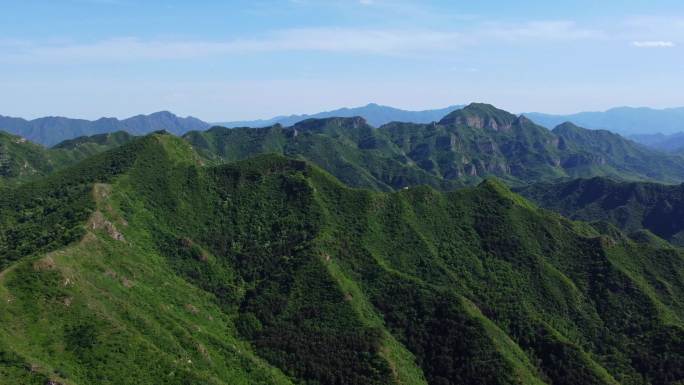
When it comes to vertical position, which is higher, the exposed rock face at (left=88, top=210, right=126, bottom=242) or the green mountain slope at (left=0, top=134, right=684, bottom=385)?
the exposed rock face at (left=88, top=210, right=126, bottom=242)

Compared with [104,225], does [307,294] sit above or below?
below

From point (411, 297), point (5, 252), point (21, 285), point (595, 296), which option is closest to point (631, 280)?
point (595, 296)

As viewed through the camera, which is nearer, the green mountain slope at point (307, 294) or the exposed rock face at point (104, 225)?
the green mountain slope at point (307, 294)

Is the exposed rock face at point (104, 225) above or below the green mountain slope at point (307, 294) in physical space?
above

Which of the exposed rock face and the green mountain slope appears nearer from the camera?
the green mountain slope

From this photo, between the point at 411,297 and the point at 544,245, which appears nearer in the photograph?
the point at 411,297

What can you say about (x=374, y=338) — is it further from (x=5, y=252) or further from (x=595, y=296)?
(x=5, y=252)

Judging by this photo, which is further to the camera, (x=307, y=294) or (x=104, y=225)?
(x=307, y=294)

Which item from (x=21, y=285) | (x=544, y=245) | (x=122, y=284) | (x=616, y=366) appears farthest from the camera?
(x=544, y=245)
